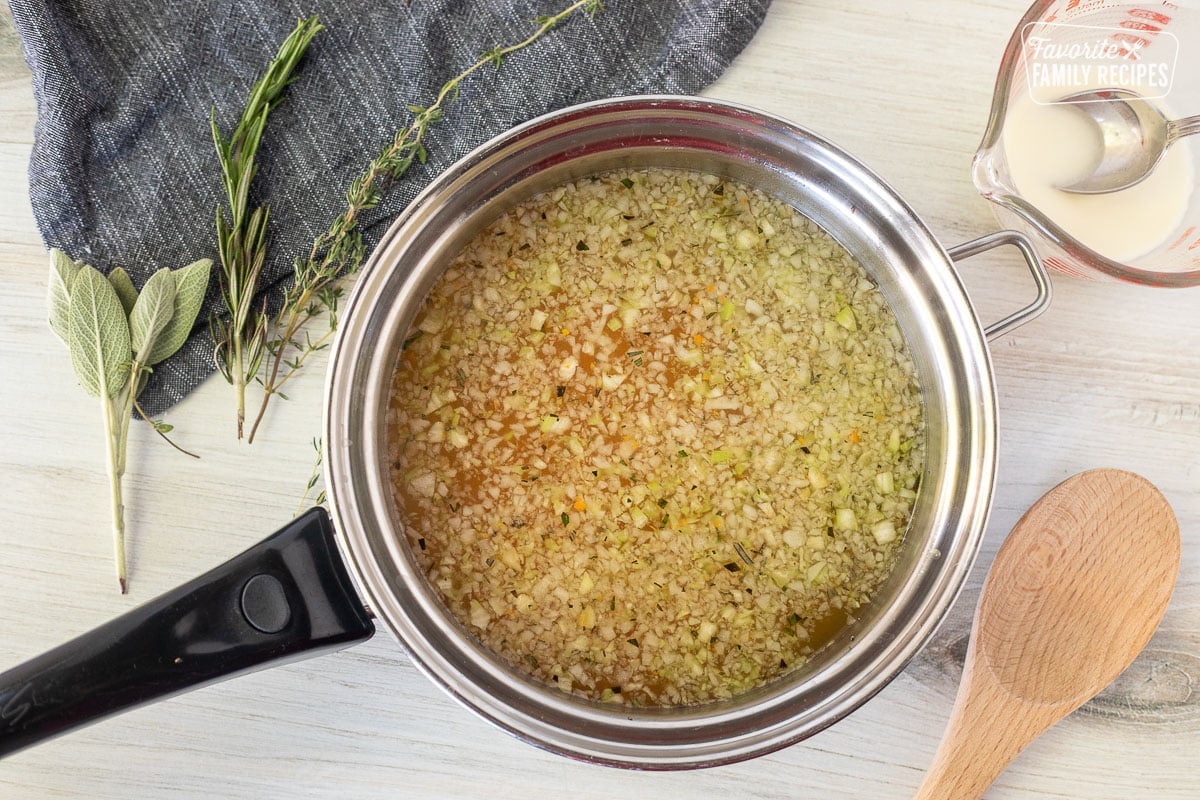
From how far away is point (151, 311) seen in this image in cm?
101

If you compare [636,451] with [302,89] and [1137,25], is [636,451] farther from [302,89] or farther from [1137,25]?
[1137,25]

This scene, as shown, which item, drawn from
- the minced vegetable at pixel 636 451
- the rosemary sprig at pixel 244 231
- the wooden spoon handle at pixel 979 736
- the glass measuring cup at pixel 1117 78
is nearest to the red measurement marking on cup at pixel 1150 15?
the glass measuring cup at pixel 1117 78

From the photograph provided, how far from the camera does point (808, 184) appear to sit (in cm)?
103

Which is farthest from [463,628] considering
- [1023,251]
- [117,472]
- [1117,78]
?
[1117,78]

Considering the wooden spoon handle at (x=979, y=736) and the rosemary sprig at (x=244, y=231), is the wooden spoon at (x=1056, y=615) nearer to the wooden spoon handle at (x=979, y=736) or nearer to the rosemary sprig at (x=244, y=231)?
the wooden spoon handle at (x=979, y=736)

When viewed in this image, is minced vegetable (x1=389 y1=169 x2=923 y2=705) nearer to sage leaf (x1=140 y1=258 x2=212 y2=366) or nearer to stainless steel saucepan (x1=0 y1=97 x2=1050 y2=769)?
stainless steel saucepan (x1=0 y1=97 x2=1050 y2=769)

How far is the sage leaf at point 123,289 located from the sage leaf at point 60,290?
44 millimetres

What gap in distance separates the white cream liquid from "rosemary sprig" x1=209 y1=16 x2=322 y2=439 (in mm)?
967

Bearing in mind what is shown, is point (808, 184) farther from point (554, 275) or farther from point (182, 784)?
point (182, 784)

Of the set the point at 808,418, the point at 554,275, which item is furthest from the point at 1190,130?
the point at 554,275

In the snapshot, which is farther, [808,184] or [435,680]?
[808,184]

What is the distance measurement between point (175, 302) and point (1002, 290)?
111cm

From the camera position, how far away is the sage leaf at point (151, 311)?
1009 millimetres

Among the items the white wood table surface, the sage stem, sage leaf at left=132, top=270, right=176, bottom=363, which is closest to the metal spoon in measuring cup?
the white wood table surface
